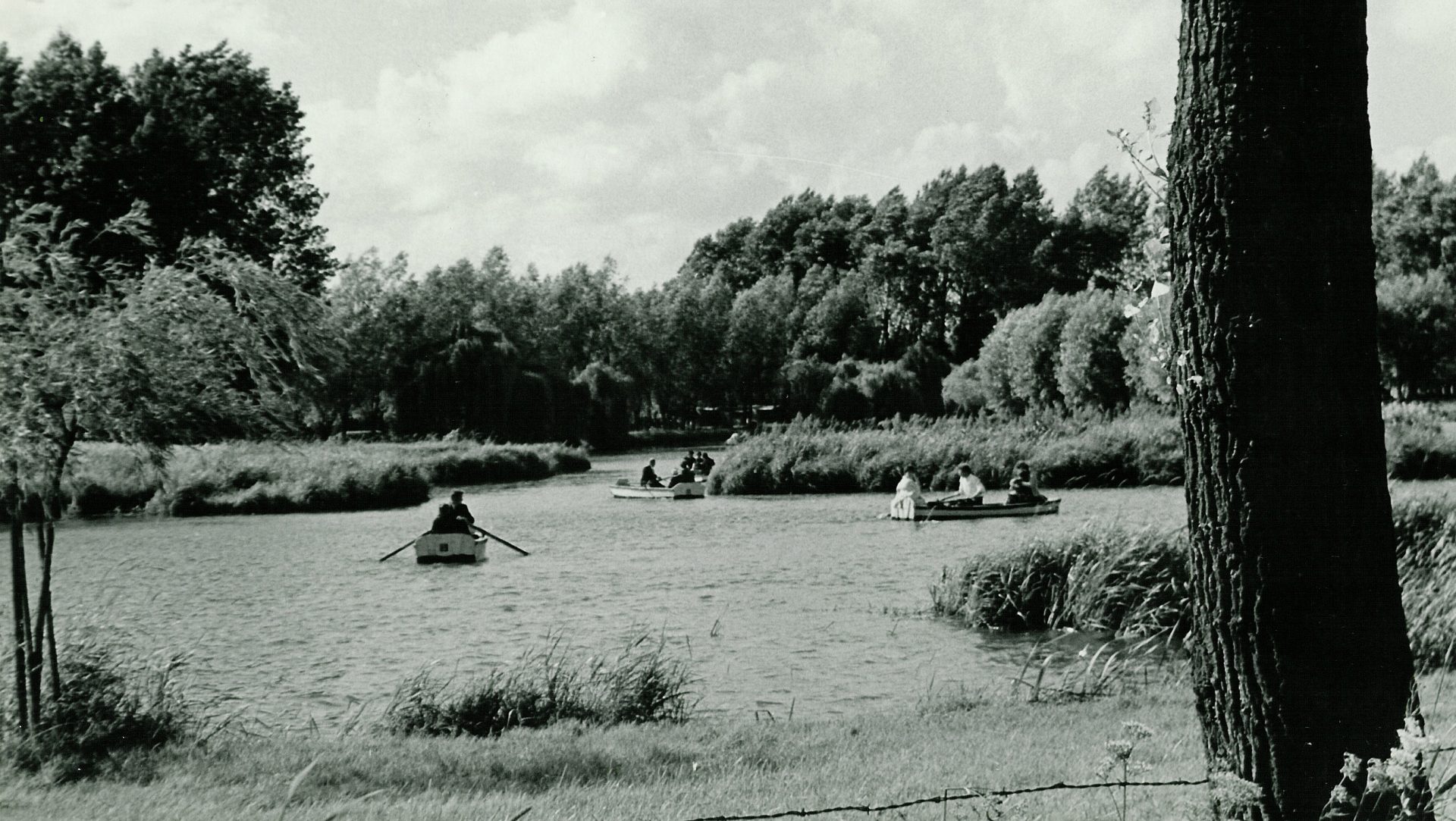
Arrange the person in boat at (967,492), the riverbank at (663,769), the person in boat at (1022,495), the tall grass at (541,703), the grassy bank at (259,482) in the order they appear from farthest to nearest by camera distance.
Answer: the grassy bank at (259,482)
the person in boat at (1022,495)
the person in boat at (967,492)
the tall grass at (541,703)
the riverbank at (663,769)

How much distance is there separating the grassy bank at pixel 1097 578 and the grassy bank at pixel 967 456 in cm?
2259

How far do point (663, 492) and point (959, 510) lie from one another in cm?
1165

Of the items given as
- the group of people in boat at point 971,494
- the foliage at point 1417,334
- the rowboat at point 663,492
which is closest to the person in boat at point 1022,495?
the group of people in boat at point 971,494

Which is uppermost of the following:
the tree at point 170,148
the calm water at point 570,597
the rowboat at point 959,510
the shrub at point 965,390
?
the tree at point 170,148

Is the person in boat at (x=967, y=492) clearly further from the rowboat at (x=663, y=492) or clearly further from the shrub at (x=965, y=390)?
the shrub at (x=965, y=390)

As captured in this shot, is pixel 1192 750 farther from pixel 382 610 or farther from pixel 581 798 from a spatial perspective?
pixel 382 610

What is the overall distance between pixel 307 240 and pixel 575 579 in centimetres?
2866

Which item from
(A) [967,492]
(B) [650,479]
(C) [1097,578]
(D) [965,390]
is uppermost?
(D) [965,390]

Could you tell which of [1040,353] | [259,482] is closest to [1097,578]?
[259,482]

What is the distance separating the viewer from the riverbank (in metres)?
6.54

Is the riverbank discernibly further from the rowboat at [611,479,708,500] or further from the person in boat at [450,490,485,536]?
the rowboat at [611,479,708,500]

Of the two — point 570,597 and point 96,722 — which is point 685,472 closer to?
point 570,597

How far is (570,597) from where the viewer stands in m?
20.3

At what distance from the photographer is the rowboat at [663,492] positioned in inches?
1558
